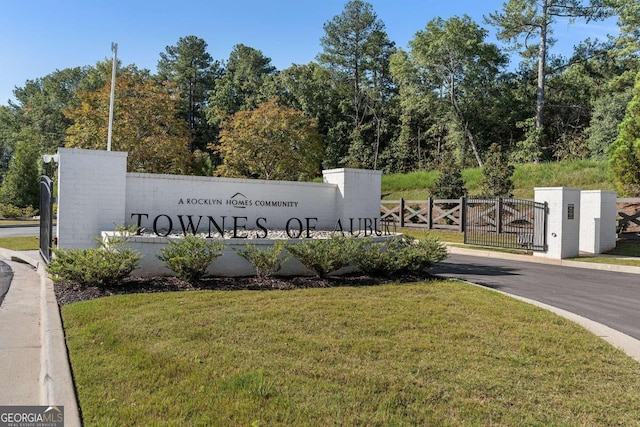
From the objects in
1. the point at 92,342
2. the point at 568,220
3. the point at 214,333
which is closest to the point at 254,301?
the point at 214,333

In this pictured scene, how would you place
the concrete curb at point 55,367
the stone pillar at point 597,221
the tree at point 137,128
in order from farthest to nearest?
the tree at point 137,128
the stone pillar at point 597,221
the concrete curb at point 55,367

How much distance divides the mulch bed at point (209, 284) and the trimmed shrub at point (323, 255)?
0.27 meters

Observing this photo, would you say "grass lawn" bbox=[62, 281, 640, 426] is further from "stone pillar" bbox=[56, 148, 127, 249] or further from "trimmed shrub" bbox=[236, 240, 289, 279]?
"stone pillar" bbox=[56, 148, 127, 249]

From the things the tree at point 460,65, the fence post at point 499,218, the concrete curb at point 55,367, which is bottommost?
the concrete curb at point 55,367

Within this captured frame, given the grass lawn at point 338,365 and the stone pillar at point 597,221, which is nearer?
the grass lawn at point 338,365

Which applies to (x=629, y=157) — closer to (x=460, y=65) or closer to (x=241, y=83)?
(x=460, y=65)

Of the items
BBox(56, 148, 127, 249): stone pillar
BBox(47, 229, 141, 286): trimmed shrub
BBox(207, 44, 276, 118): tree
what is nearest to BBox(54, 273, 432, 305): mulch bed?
BBox(47, 229, 141, 286): trimmed shrub

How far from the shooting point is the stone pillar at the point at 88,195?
33.1 feet

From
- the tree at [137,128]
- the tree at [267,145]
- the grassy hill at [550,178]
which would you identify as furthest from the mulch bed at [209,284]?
the grassy hill at [550,178]

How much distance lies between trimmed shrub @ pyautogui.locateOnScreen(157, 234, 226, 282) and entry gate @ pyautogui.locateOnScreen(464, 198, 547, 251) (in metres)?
12.0

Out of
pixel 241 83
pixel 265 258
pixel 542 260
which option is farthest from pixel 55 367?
pixel 241 83

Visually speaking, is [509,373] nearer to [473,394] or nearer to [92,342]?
[473,394]

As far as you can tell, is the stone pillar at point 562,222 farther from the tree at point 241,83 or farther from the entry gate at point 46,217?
the tree at point 241,83

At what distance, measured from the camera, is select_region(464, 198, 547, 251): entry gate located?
17770 mm
